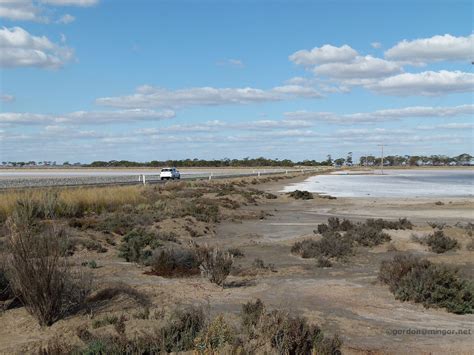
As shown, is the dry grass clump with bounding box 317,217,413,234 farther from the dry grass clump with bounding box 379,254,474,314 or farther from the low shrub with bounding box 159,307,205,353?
the low shrub with bounding box 159,307,205,353

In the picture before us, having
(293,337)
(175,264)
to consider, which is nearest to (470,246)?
(175,264)

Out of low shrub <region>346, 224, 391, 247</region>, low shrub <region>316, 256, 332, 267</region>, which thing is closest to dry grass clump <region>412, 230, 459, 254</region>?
low shrub <region>346, 224, 391, 247</region>

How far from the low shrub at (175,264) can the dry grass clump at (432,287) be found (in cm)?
426

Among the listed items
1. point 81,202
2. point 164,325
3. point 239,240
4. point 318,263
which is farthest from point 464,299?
point 81,202

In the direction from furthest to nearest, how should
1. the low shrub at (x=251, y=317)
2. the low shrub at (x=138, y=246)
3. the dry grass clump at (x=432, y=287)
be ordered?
1. the low shrub at (x=138, y=246)
2. the dry grass clump at (x=432, y=287)
3. the low shrub at (x=251, y=317)

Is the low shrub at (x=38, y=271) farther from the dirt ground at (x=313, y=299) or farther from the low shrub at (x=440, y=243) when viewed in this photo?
the low shrub at (x=440, y=243)

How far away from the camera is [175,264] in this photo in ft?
39.9

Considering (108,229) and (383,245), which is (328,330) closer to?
(383,245)

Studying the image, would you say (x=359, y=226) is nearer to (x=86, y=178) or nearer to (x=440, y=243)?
(x=440, y=243)

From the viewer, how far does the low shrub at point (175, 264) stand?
38.8 ft

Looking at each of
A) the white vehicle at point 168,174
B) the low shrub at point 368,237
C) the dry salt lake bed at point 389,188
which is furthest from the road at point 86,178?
the low shrub at point 368,237

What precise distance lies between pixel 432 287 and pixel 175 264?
5.51 meters

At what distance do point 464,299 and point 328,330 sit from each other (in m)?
3.45

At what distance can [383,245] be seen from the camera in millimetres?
17438
